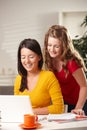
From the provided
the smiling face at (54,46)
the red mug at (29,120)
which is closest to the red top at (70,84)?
the smiling face at (54,46)

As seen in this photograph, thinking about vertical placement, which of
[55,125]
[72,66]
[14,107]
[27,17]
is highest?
[27,17]

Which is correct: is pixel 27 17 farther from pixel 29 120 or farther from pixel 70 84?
pixel 29 120

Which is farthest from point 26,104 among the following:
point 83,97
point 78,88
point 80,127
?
point 78,88

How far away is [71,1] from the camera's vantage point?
455 centimetres

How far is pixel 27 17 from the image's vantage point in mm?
4574

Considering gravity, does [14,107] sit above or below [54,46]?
below

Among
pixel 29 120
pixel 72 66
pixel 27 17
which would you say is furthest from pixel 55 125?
pixel 27 17

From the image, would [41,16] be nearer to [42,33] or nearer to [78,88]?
[42,33]

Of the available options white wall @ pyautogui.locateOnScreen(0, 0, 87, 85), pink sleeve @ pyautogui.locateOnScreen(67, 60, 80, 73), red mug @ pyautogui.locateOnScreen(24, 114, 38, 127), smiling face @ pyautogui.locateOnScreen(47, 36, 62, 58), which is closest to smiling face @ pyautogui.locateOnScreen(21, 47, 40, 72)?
smiling face @ pyautogui.locateOnScreen(47, 36, 62, 58)

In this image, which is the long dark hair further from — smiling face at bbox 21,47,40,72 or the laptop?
the laptop

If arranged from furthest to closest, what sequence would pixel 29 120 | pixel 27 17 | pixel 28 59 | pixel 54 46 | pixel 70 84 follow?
pixel 27 17 → pixel 70 84 → pixel 54 46 → pixel 28 59 → pixel 29 120

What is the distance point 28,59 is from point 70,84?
0.54 meters

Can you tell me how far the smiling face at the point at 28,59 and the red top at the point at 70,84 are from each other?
1.09 ft

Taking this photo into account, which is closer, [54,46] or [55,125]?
[55,125]
